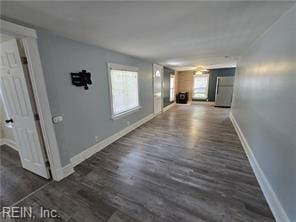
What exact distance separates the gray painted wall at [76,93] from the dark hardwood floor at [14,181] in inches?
21.7

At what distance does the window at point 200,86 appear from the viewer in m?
9.29

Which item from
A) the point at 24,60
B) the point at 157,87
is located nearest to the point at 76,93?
the point at 24,60

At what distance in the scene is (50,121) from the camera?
212cm

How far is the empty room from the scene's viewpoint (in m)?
1.52

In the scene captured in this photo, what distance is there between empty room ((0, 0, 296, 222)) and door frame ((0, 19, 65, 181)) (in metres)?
0.01

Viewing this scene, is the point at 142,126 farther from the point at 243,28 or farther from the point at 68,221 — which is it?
the point at 243,28

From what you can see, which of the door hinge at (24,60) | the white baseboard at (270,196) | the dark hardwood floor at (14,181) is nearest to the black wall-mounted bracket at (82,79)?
the door hinge at (24,60)

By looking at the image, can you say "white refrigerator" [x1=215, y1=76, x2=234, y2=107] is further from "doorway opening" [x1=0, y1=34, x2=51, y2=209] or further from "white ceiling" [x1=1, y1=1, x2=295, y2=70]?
"doorway opening" [x1=0, y1=34, x2=51, y2=209]

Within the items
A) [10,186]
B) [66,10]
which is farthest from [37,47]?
[10,186]

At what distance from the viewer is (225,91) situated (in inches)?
311

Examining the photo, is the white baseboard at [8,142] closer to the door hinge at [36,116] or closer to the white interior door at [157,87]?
the door hinge at [36,116]

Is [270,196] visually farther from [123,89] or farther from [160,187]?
[123,89]

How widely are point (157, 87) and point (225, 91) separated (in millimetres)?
4464

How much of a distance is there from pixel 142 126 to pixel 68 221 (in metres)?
3.53
